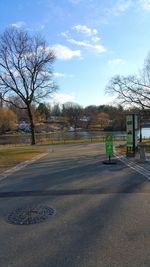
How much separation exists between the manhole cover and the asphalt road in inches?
5.2

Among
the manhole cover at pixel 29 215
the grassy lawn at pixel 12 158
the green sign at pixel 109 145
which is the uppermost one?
the green sign at pixel 109 145

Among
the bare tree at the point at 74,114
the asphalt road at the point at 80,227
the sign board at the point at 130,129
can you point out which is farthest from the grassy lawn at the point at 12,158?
the bare tree at the point at 74,114

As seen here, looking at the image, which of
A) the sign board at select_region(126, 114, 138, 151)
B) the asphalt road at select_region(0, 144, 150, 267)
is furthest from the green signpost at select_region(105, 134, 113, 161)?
the asphalt road at select_region(0, 144, 150, 267)

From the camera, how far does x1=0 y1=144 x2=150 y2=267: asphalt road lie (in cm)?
394

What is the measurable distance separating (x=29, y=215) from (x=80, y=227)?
124cm

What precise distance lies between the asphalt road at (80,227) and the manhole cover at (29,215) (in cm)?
13

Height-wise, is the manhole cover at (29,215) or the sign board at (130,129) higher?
the sign board at (130,129)

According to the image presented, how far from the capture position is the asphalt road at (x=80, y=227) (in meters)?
3.94

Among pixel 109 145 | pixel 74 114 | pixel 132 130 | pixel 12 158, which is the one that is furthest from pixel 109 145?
pixel 74 114

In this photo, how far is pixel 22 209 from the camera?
6.36 m

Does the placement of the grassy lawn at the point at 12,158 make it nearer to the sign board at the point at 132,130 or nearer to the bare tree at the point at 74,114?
the sign board at the point at 132,130

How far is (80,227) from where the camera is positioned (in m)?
5.11

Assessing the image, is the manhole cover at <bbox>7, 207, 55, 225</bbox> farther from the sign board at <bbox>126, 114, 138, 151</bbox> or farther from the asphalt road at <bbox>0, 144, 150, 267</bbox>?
the sign board at <bbox>126, 114, 138, 151</bbox>

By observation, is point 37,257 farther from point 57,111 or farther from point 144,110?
point 57,111
